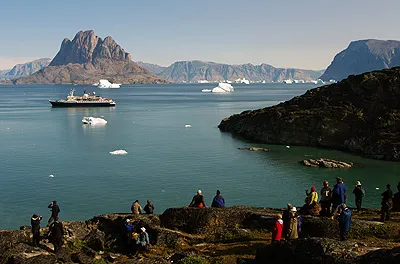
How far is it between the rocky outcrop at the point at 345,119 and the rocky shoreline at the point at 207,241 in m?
45.1

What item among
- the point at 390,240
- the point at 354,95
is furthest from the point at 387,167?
the point at 390,240

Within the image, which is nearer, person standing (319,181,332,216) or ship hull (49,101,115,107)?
person standing (319,181,332,216)

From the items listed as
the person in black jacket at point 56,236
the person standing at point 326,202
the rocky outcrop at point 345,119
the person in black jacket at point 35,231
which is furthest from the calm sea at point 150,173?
the person standing at point 326,202

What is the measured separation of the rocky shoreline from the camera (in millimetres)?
13633

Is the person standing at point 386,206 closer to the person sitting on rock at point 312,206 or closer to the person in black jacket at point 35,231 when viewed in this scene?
the person sitting on rock at point 312,206

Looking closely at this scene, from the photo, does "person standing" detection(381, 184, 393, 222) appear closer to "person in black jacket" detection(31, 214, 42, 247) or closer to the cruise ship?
"person in black jacket" detection(31, 214, 42, 247)

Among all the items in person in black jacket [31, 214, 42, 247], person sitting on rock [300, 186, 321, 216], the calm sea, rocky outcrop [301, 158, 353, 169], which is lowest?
the calm sea

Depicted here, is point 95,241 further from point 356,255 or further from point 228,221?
point 356,255

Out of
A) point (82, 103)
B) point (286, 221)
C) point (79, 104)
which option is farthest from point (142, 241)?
point (79, 104)

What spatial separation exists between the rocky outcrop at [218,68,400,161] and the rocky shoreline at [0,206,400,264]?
4514 cm

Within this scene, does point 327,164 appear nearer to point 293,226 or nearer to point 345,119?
point 345,119

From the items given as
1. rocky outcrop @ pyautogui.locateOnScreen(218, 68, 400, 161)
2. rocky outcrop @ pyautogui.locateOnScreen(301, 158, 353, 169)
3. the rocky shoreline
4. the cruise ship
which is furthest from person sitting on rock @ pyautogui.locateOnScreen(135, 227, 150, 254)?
the cruise ship

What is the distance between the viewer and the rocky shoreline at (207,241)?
44.7 ft

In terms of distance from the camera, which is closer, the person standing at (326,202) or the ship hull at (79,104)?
the person standing at (326,202)
